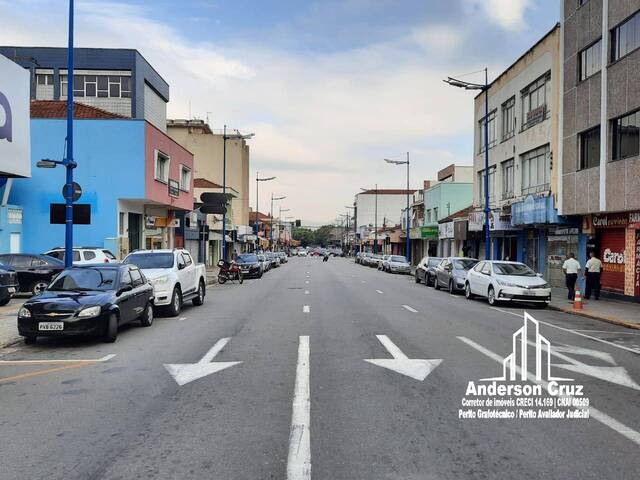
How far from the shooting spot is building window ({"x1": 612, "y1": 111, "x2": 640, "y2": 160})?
18828mm

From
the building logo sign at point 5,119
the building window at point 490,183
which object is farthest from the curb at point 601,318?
the building logo sign at point 5,119

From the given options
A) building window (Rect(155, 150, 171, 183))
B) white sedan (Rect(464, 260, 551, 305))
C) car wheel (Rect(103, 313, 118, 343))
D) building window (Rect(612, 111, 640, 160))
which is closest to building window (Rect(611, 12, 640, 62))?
building window (Rect(612, 111, 640, 160))

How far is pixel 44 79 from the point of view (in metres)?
47.9

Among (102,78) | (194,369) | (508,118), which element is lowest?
(194,369)

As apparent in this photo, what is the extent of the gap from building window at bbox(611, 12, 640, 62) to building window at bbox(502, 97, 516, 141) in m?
10.9

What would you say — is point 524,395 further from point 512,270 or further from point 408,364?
point 512,270

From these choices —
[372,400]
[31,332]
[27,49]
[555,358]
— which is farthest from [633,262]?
[27,49]

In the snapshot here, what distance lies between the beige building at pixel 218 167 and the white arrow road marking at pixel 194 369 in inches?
2005

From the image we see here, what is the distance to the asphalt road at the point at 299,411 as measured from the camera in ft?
15.0

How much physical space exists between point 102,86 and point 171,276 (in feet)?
120

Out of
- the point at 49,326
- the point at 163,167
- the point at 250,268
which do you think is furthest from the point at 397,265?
the point at 49,326

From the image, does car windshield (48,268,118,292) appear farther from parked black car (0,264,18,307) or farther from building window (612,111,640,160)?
building window (612,111,640,160)

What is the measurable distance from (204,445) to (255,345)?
5.24 meters

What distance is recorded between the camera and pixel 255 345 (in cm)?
1026
